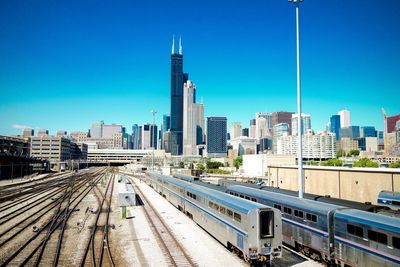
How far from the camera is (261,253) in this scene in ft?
53.0

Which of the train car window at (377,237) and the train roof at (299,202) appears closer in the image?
the train car window at (377,237)

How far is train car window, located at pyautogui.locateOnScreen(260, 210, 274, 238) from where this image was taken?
1643 cm

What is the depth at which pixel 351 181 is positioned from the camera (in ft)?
115

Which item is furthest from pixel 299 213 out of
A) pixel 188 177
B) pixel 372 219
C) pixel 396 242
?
pixel 188 177

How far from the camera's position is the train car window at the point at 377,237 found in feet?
44.4

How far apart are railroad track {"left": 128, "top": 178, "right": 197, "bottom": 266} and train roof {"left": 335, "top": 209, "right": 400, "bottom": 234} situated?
9.11 m

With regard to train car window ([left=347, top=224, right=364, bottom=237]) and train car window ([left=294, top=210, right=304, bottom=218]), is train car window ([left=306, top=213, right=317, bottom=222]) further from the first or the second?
train car window ([left=347, top=224, right=364, bottom=237])

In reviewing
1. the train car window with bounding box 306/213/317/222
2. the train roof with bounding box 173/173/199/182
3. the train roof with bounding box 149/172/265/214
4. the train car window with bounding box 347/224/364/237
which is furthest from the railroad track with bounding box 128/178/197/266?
the train roof with bounding box 173/173/199/182

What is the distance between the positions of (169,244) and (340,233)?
1209 centimetres

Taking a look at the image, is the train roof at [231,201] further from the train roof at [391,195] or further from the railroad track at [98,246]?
the train roof at [391,195]

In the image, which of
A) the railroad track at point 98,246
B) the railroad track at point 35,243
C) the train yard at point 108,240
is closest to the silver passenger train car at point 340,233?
the train yard at point 108,240

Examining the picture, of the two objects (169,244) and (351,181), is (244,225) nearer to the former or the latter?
(169,244)

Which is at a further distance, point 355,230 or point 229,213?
point 229,213

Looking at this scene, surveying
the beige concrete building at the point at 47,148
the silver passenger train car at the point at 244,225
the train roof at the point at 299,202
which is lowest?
the silver passenger train car at the point at 244,225
